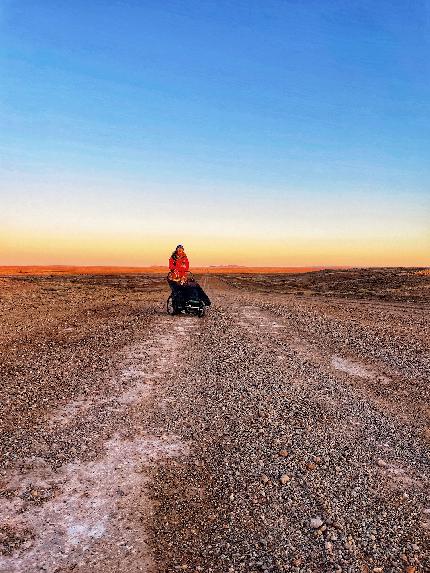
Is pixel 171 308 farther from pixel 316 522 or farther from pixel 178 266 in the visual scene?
pixel 316 522

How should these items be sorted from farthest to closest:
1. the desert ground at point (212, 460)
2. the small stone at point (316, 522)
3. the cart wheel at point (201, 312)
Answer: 1. the cart wheel at point (201, 312)
2. the small stone at point (316, 522)
3. the desert ground at point (212, 460)

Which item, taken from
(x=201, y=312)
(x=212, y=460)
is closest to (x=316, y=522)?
(x=212, y=460)

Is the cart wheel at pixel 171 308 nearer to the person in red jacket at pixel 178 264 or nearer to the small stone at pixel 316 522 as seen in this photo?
the person in red jacket at pixel 178 264

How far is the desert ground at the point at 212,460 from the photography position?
16.1 feet

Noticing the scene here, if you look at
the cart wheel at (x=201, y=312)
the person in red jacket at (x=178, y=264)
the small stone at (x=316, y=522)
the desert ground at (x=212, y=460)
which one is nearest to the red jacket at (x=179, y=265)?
the person in red jacket at (x=178, y=264)

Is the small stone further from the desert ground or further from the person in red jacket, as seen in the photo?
the person in red jacket

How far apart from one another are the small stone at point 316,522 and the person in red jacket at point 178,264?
1712 cm

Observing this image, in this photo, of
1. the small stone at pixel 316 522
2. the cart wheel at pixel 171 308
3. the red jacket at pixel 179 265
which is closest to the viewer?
the small stone at pixel 316 522

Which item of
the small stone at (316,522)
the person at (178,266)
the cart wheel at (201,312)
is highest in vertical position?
the person at (178,266)

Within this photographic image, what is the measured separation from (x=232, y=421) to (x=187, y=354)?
226 inches

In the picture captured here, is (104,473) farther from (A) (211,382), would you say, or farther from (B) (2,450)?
(A) (211,382)

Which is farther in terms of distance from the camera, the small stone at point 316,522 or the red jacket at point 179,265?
the red jacket at point 179,265

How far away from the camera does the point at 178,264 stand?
2212 cm

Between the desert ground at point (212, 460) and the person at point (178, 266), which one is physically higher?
the person at point (178, 266)
